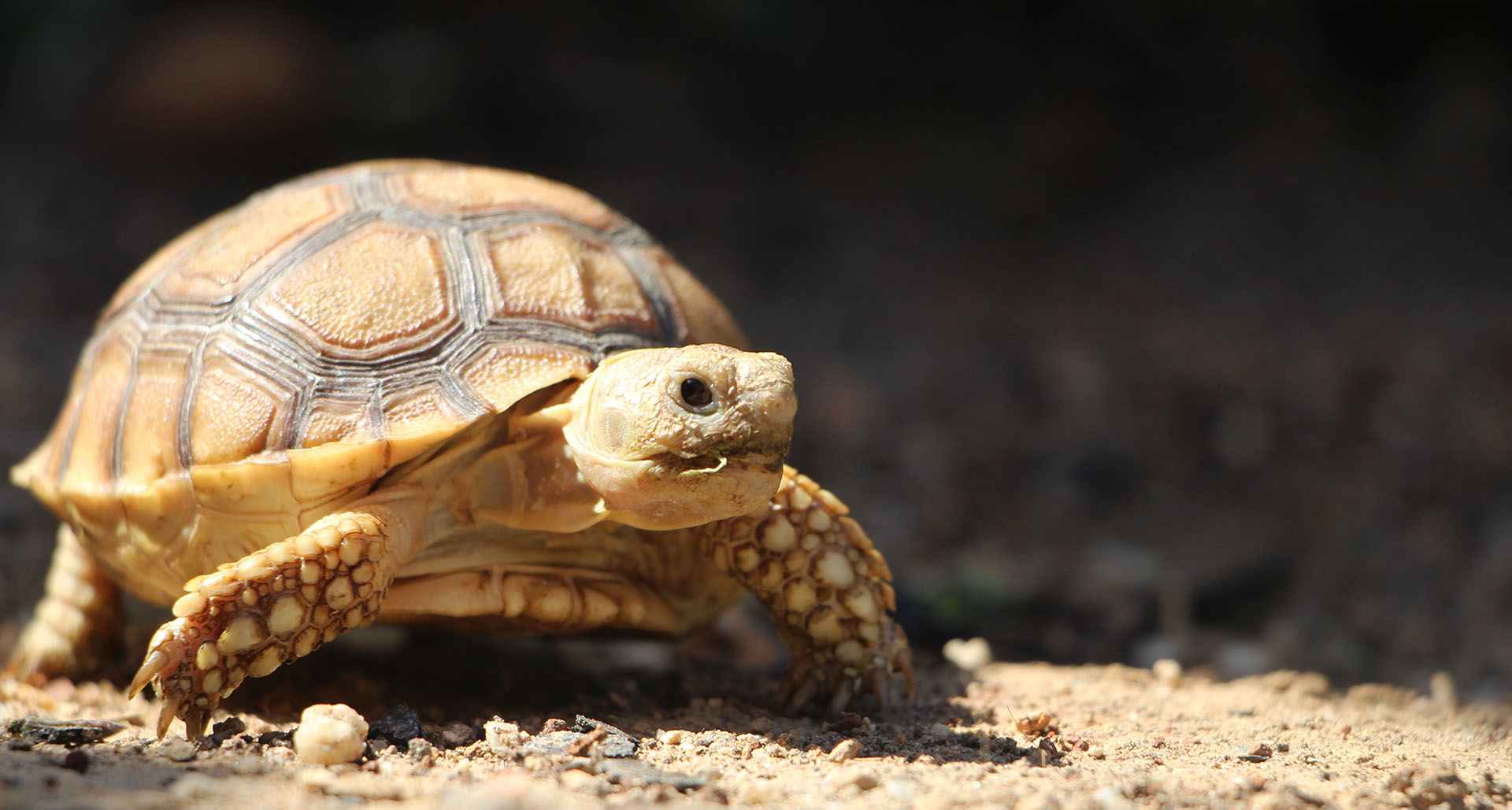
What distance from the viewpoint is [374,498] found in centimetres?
245

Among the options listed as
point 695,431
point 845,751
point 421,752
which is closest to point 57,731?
point 421,752

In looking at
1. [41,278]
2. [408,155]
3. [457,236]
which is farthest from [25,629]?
[408,155]

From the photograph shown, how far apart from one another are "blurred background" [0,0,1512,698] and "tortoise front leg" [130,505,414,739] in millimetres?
2911

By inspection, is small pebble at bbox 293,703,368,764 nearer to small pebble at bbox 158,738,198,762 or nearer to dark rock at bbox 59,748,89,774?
small pebble at bbox 158,738,198,762

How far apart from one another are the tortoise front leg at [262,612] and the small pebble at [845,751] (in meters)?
1.02

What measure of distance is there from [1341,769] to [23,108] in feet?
30.1

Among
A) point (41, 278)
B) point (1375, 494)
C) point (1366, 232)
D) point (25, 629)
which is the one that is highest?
point (1366, 232)

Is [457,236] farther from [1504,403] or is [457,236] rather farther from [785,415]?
[1504,403]

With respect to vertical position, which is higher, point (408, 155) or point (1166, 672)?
point (408, 155)

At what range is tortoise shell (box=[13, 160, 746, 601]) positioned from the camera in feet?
7.93

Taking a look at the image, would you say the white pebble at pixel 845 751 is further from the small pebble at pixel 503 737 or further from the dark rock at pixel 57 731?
the dark rock at pixel 57 731

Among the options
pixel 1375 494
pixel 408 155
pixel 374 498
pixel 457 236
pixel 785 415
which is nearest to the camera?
pixel 785 415

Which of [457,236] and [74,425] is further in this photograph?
[74,425]

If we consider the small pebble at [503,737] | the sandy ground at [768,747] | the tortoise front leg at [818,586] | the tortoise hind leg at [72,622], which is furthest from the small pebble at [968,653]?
the tortoise hind leg at [72,622]
